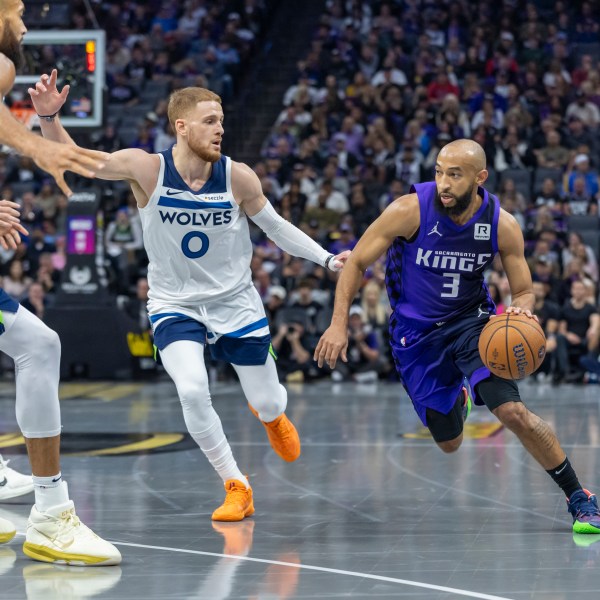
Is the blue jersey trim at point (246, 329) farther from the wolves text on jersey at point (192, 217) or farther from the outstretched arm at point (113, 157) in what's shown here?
the outstretched arm at point (113, 157)

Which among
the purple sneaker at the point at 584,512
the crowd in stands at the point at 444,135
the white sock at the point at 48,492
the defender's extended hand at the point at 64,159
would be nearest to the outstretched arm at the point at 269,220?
the purple sneaker at the point at 584,512

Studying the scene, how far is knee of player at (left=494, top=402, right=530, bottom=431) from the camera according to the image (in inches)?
237

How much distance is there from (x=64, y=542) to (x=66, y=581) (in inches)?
13.0

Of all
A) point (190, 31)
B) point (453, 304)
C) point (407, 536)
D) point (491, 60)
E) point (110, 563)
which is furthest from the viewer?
point (190, 31)

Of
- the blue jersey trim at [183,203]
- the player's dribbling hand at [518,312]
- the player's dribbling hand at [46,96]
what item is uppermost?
the player's dribbling hand at [46,96]

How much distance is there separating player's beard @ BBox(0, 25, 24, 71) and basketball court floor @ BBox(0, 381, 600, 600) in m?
2.29

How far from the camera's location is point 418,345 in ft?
21.6

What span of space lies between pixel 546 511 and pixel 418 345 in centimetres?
119

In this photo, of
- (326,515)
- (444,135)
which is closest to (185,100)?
(326,515)

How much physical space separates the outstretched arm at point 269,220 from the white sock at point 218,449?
1090 mm

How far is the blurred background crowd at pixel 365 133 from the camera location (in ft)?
50.5

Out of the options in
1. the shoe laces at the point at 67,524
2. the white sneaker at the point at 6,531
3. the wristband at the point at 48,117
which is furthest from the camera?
the wristband at the point at 48,117

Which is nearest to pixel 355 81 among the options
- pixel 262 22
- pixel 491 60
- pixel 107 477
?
pixel 491 60

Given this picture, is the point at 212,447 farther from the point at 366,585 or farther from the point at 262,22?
the point at 262,22
